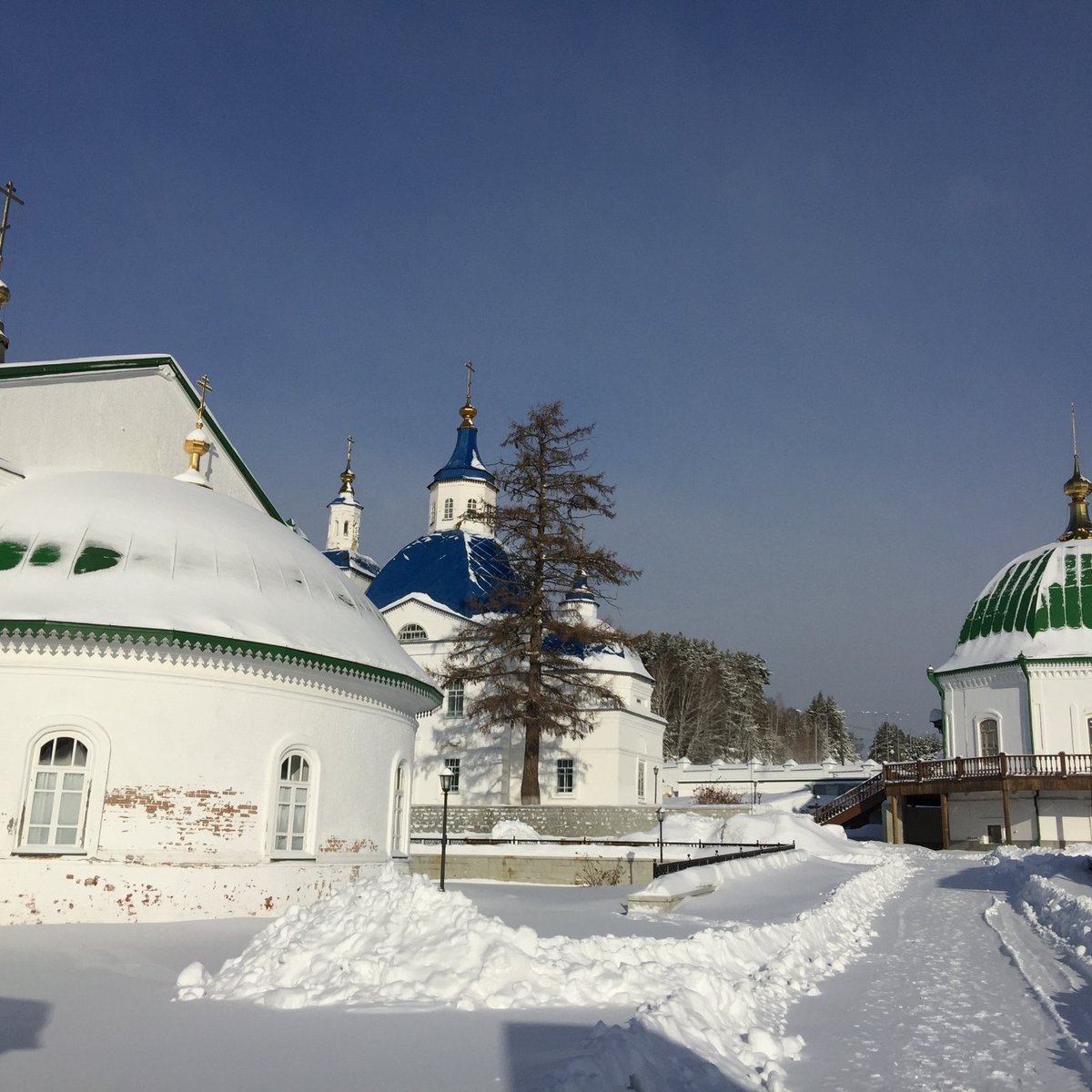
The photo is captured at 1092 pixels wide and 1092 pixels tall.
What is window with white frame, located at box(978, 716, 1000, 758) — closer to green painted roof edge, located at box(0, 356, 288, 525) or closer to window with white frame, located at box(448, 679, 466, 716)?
window with white frame, located at box(448, 679, 466, 716)

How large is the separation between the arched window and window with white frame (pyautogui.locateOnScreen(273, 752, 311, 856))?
2.51m

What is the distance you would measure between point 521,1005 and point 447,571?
106ft

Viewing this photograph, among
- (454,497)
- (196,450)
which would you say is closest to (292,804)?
(196,450)

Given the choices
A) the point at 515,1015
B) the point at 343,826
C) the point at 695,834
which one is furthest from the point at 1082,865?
the point at 515,1015

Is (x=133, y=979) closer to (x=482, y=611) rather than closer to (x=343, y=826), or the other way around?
(x=343, y=826)

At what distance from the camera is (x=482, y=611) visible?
3566cm

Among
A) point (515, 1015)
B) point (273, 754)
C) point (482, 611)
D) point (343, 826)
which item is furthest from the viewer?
point (482, 611)

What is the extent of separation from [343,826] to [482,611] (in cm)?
1959

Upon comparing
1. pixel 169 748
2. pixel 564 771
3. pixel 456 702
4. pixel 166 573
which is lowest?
pixel 169 748

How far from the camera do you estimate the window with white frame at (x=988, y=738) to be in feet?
116

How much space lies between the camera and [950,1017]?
8.74m

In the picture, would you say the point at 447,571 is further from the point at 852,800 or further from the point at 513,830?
the point at 852,800

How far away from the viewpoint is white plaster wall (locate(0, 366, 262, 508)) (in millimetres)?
Result: 17047

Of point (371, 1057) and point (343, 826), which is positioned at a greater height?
point (343, 826)
